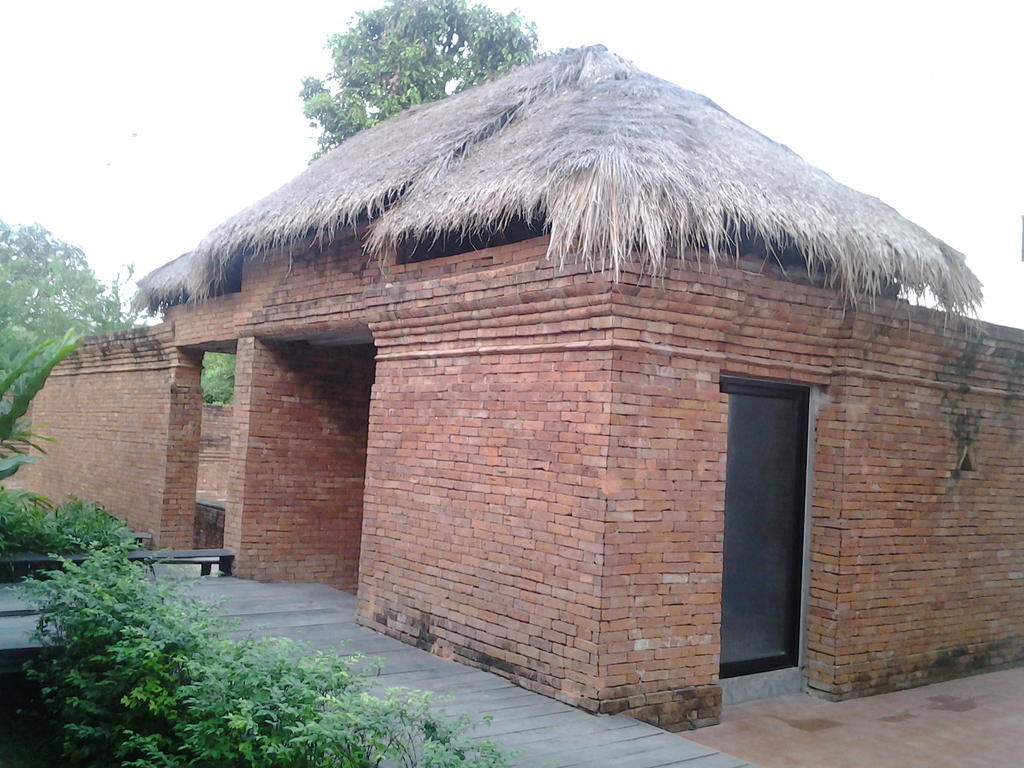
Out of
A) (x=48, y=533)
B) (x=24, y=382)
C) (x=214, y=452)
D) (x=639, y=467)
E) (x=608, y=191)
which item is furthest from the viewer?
(x=214, y=452)

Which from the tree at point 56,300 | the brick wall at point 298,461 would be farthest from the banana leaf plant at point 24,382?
the tree at point 56,300

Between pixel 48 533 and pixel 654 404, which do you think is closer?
pixel 654 404

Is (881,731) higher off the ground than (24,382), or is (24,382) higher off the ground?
(24,382)

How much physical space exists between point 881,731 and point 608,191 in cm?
357

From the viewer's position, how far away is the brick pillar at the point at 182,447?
10453 millimetres

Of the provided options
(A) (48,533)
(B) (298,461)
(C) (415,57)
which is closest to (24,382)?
(A) (48,533)

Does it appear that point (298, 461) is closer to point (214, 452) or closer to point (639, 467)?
point (639, 467)

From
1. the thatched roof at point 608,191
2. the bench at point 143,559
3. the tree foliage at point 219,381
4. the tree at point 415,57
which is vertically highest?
the tree at point 415,57

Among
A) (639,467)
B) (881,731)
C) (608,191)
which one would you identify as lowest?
(881,731)

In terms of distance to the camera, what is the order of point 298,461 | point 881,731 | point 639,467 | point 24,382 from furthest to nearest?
point 298,461, point 24,382, point 881,731, point 639,467

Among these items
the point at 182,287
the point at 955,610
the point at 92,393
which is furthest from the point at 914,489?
the point at 92,393

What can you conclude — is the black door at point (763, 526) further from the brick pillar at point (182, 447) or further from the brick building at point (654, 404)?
the brick pillar at point (182, 447)

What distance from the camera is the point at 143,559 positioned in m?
7.95

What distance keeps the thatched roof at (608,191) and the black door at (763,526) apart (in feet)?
3.01
